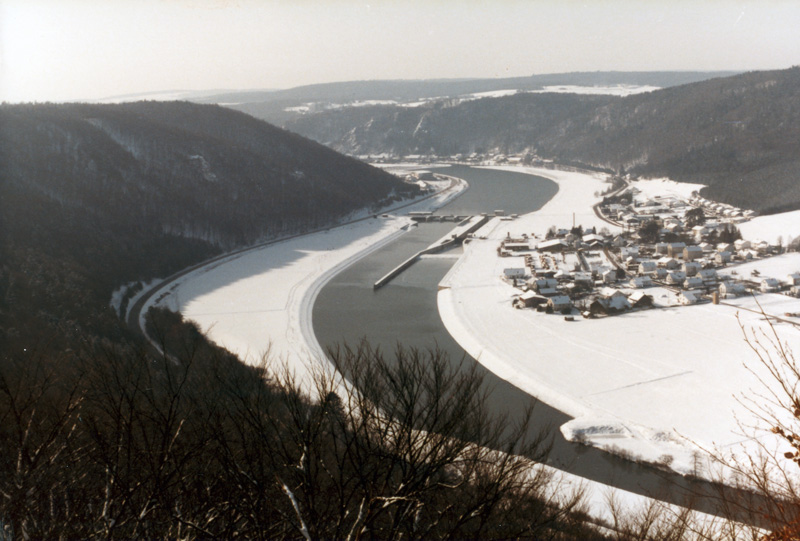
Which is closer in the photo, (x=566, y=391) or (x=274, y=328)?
(x=566, y=391)

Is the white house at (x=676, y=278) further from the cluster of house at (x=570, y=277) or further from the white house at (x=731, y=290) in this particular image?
the white house at (x=731, y=290)

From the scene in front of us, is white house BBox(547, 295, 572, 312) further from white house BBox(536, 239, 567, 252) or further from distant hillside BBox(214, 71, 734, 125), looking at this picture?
distant hillside BBox(214, 71, 734, 125)

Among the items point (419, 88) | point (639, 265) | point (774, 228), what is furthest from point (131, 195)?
point (419, 88)

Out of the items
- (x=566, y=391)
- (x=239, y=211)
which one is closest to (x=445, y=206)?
(x=239, y=211)

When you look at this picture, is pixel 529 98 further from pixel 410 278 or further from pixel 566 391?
pixel 566 391

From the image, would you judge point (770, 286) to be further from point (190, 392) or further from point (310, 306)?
point (190, 392)

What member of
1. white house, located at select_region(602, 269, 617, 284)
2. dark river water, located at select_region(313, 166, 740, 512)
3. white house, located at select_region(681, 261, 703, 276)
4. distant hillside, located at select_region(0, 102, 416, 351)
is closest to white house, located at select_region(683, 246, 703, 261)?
white house, located at select_region(681, 261, 703, 276)
